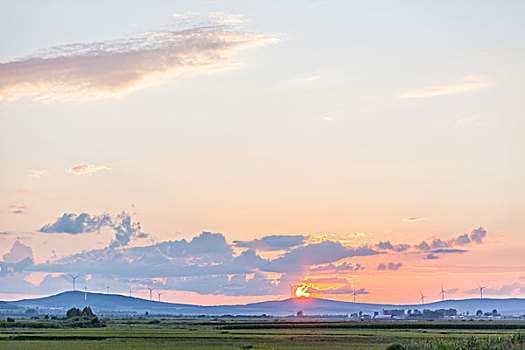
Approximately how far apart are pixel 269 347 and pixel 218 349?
6998 mm

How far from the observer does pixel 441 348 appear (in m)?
60.5

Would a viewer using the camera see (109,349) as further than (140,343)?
No

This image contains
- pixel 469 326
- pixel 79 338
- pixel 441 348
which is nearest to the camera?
pixel 441 348

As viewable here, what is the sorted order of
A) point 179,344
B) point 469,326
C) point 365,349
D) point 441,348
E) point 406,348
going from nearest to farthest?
point 441,348
point 406,348
point 365,349
point 179,344
point 469,326

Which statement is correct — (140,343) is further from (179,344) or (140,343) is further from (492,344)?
(492,344)

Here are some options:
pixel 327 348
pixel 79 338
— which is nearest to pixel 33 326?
pixel 79 338

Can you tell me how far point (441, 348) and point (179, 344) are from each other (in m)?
44.6

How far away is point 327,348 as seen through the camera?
85.3m

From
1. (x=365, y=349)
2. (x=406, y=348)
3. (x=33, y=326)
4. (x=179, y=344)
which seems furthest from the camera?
(x=33, y=326)

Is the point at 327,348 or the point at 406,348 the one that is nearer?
the point at 406,348

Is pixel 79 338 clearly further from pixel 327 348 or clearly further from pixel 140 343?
pixel 327 348

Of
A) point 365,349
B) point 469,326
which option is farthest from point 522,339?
point 469,326

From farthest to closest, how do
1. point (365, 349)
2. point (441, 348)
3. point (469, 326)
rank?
point (469, 326)
point (365, 349)
point (441, 348)

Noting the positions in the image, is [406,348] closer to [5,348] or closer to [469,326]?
[5,348]
